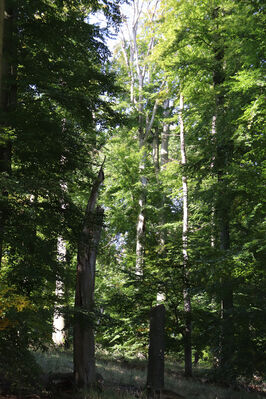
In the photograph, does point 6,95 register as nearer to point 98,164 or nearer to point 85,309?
point 98,164

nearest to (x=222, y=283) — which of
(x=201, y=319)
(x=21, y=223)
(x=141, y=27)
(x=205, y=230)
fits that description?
(x=201, y=319)

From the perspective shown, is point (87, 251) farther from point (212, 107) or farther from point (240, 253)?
point (212, 107)

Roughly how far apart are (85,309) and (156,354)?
1.90 metres

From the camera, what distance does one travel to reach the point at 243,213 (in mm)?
10867

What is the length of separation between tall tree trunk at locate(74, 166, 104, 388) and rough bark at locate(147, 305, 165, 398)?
1.31 m

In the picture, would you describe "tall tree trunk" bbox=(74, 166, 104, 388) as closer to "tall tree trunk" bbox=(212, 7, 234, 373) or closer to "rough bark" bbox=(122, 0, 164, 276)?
"tall tree trunk" bbox=(212, 7, 234, 373)

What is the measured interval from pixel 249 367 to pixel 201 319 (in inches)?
146

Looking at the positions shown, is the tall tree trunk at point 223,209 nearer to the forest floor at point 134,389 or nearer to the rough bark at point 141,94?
the forest floor at point 134,389

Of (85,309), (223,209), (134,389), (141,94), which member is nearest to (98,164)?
(85,309)

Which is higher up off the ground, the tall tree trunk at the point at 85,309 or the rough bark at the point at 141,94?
the rough bark at the point at 141,94

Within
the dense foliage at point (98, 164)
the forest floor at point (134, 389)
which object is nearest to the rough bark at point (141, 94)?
the dense foliage at point (98, 164)

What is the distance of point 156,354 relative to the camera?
7.89m

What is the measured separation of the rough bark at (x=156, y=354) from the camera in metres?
7.78

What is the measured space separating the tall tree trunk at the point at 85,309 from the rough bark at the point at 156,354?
1315 mm
